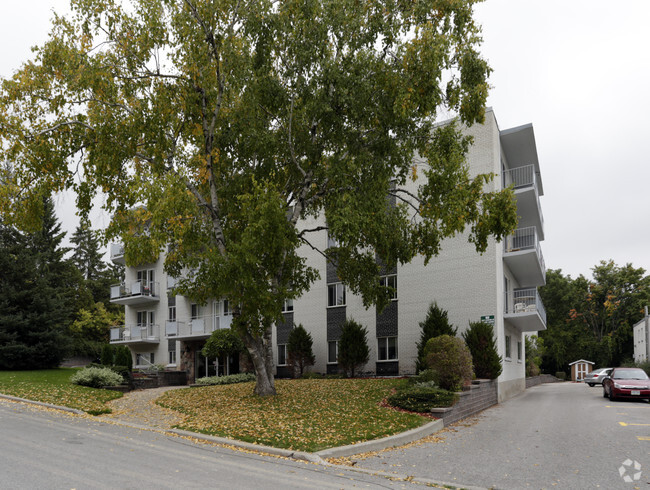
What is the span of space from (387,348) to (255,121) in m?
14.6

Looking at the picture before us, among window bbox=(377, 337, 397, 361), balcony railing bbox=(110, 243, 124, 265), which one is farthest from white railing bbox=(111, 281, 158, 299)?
window bbox=(377, 337, 397, 361)

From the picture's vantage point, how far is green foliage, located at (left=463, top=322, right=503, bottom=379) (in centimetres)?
2144

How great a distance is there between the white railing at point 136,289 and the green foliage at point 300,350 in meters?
12.9

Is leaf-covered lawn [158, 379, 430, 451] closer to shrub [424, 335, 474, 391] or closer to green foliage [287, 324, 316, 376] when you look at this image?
shrub [424, 335, 474, 391]

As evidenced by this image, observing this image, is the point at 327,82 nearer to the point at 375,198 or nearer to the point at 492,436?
the point at 375,198

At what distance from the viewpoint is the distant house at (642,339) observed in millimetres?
47094

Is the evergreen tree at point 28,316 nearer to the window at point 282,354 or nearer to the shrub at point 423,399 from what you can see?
the window at point 282,354

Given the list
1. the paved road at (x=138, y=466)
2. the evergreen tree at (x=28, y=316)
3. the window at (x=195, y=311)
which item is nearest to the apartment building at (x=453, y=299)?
the window at (x=195, y=311)

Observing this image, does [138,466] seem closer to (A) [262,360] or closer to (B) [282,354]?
(A) [262,360]

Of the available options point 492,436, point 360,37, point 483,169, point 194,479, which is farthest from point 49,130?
point 483,169

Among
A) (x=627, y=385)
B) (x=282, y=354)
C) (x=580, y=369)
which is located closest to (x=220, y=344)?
(x=282, y=354)

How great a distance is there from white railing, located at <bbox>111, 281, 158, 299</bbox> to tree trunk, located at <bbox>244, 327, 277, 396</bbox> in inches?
878

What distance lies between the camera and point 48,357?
3200cm

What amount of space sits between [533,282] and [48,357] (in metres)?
29.0
